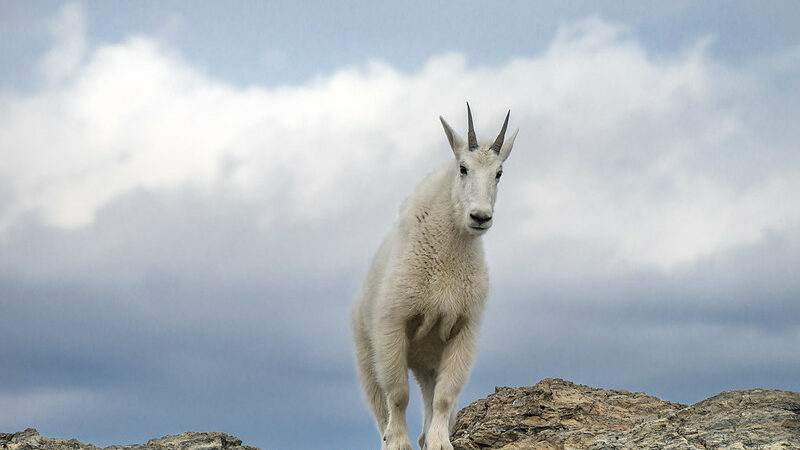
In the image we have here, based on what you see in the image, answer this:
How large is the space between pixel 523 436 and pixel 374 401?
237 centimetres

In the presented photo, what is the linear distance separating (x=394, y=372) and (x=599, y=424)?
98.1 inches

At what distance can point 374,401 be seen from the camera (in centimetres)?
1148

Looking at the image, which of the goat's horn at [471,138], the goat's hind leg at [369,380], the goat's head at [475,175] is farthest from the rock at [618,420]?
the goat's horn at [471,138]

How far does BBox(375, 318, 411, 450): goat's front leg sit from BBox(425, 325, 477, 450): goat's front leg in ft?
1.31

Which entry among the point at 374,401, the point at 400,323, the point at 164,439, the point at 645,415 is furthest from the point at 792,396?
the point at 164,439

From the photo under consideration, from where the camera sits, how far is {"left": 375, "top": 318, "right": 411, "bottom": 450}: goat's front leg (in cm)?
1021

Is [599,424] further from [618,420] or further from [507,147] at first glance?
[507,147]

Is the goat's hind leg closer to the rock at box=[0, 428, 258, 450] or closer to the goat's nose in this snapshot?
the rock at box=[0, 428, 258, 450]

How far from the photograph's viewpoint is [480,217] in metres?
9.73

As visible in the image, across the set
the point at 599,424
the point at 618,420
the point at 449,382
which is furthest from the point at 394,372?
the point at 618,420

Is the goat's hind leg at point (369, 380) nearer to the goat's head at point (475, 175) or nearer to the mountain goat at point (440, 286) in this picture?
the mountain goat at point (440, 286)

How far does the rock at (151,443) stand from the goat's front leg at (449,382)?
2301mm

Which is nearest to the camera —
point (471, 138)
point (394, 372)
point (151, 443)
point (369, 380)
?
point (151, 443)

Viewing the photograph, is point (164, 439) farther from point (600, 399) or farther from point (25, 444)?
point (600, 399)
